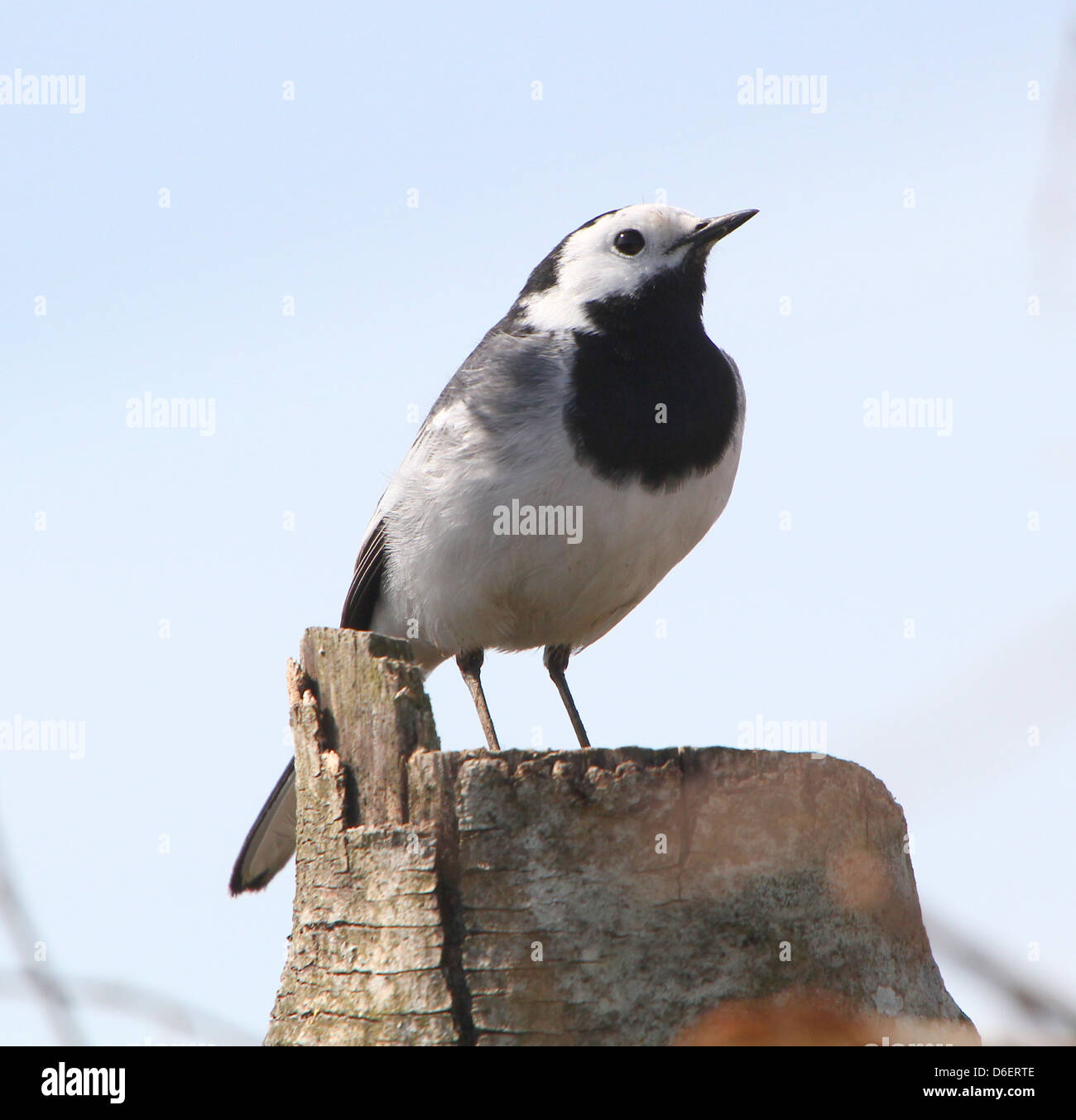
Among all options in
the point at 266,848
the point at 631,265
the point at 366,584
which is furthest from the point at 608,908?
the point at 631,265

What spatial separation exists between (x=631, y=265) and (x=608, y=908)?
367 cm

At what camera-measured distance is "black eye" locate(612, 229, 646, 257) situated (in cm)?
627

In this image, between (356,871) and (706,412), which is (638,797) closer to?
(356,871)

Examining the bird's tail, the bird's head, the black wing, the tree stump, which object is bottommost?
the bird's tail

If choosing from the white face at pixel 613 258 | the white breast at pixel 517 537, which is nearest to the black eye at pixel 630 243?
the white face at pixel 613 258

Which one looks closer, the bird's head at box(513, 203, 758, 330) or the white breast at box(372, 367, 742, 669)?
the white breast at box(372, 367, 742, 669)

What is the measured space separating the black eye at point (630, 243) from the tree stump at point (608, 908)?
3.34m

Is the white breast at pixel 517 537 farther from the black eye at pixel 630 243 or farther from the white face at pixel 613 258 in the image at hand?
the black eye at pixel 630 243

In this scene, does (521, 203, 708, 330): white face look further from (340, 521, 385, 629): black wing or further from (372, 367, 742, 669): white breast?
(340, 521, 385, 629): black wing

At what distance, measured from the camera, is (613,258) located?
626 centimetres

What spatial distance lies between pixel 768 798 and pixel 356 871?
41.9 inches

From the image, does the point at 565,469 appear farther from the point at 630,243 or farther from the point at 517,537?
the point at 630,243

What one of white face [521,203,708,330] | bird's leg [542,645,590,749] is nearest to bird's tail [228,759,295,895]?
bird's leg [542,645,590,749]
